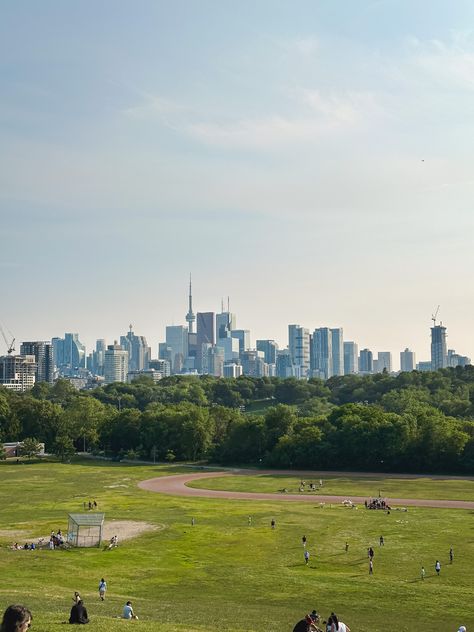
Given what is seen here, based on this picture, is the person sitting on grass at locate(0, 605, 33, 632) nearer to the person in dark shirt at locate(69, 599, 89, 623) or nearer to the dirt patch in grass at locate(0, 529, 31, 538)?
the person in dark shirt at locate(69, 599, 89, 623)

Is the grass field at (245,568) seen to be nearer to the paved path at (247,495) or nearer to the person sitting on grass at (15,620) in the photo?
the paved path at (247,495)

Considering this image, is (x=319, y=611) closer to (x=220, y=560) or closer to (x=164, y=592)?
(x=164, y=592)

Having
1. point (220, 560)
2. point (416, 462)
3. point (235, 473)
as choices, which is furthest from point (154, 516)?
point (416, 462)

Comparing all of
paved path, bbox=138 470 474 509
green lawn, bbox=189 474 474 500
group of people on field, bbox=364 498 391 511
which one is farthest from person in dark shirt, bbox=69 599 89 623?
green lawn, bbox=189 474 474 500

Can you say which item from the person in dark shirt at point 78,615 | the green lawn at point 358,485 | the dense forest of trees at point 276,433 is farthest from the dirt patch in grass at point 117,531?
the dense forest of trees at point 276,433

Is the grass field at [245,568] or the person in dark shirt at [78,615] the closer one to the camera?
the person in dark shirt at [78,615]

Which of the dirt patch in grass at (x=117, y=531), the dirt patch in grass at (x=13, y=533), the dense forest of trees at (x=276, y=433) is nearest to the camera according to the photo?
the dirt patch in grass at (x=117, y=531)
